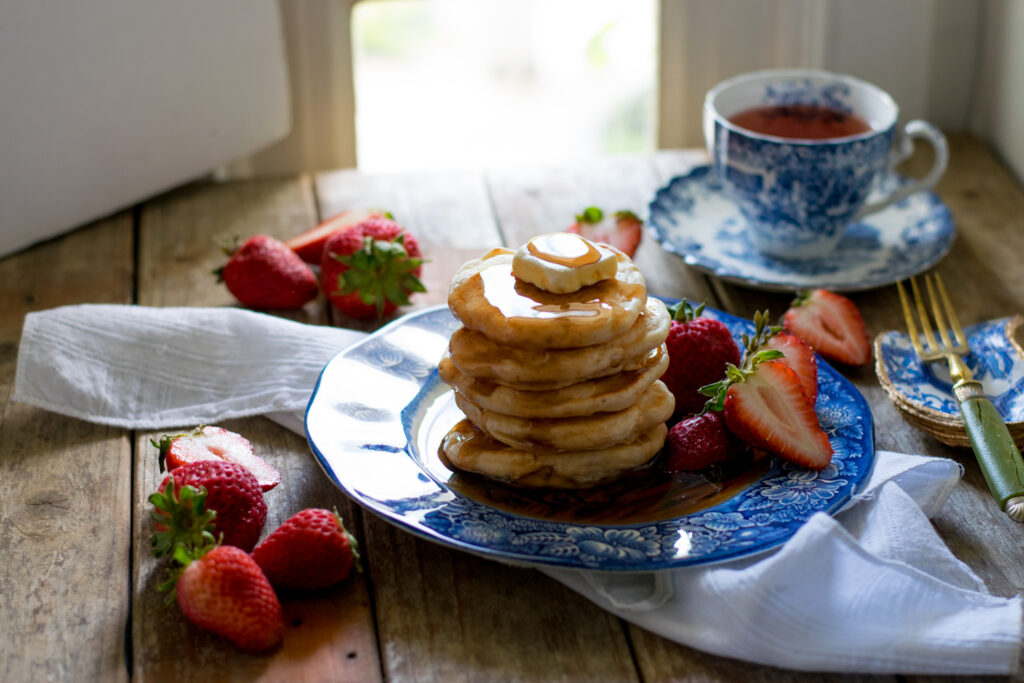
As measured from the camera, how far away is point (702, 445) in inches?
40.8

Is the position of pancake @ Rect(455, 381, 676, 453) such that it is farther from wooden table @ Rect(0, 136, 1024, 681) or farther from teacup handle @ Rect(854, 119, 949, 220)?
teacup handle @ Rect(854, 119, 949, 220)

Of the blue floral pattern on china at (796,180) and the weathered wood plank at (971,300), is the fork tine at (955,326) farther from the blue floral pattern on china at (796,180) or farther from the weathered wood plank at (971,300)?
the blue floral pattern on china at (796,180)

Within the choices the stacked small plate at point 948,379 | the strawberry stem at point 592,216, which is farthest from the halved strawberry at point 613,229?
the stacked small plate at point 948,379

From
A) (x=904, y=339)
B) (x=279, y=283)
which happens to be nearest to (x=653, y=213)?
(x=904, y=339)

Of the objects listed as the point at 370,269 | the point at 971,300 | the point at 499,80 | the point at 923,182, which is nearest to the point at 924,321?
the point at 971,300

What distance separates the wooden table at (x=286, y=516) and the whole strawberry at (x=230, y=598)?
2 centimetres

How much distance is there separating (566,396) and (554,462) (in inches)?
2.8

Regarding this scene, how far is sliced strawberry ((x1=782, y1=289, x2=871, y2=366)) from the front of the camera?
125 centimetres

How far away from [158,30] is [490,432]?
2.97 ft

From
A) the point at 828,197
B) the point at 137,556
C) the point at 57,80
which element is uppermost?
the point at 57,80

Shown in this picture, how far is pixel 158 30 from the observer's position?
1.57 metres

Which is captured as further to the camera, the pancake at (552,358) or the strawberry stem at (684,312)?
the strawberry stem at (684,312)

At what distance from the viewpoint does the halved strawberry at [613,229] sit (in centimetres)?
145

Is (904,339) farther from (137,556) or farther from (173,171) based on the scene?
(173,171)
